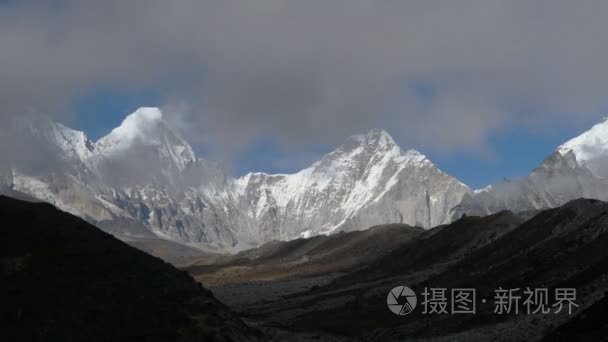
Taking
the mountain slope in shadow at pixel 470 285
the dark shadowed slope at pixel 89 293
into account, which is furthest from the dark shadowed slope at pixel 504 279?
the dark shadowed slope at pixel 89 293

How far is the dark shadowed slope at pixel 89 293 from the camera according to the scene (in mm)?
42781

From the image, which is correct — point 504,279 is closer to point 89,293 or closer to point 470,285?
point 470,285

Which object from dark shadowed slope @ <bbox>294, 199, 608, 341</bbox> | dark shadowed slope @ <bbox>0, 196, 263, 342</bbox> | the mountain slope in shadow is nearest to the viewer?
dark shadowed slope @ <bbox>0, 196, 263, 342</bbox>

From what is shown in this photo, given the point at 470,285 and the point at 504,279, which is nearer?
the point at 504,279

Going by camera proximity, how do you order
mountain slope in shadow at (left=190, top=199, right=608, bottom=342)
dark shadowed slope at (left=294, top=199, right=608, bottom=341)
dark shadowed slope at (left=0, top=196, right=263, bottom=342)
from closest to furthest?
dark shadowed slope at (left=0, top=196, right=263, bottom=342) < mountain slope in shadow at (left=190, top=199, right=608, bottom=342) < dark shadowed slope at (left=294, top=199, right=608, bottom=341)

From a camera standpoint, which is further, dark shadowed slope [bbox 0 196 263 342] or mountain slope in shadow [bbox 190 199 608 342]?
mountain slope in shadow [bbox 190 199 608 342]

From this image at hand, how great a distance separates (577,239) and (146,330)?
44269 mm

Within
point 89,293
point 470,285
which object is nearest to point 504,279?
→ point 470,285

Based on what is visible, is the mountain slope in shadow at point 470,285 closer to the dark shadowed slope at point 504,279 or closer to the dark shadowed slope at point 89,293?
the dark shadowed slope at point 504,279

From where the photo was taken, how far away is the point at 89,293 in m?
Result: 45.8

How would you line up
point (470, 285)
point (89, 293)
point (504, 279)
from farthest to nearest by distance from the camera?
point (470, 285) → point (504, 279) → point (89, 293)

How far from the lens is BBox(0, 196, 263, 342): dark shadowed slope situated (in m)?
42.8

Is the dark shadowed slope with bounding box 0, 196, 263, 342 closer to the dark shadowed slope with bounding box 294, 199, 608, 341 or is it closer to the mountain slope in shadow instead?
the dark shadowed slope with bounding box 294, 199, 608, 341

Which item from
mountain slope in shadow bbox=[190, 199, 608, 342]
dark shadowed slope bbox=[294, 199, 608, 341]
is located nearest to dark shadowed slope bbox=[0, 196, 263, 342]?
dark shadowed slope bbox=[294, 199, 608, 341]
